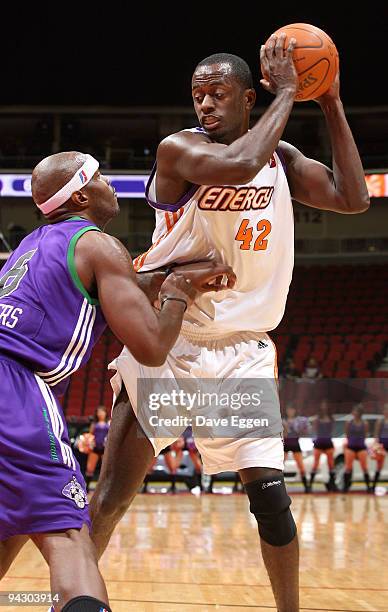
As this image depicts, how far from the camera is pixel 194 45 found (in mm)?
20328

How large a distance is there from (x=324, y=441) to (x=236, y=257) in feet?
33.3

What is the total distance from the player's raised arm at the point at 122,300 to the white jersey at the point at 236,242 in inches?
32.1

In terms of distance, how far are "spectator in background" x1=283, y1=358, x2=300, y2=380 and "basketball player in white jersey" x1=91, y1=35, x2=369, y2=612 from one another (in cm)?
1262

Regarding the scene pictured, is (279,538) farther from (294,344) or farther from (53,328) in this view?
(294,344)

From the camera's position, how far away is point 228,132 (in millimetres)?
3195

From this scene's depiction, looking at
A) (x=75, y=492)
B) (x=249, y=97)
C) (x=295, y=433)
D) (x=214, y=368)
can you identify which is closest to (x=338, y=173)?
(x=249, y=97)

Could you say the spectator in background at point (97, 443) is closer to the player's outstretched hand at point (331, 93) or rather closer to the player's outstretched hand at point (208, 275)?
the player's outstretched hand at point (208, 275)

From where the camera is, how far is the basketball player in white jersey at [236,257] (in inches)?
125

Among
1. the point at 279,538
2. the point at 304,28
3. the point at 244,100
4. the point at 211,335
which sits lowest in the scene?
the point at 279,538

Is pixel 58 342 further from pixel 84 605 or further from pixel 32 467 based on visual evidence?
pixel 84 605

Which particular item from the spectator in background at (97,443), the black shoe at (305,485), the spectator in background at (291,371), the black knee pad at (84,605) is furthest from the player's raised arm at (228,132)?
the spectator in background at (291,371)

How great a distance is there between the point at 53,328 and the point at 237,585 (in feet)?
10.7

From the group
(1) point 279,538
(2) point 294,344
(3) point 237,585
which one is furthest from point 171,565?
(2) point 294,344

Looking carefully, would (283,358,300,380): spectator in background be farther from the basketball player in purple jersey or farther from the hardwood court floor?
the basketball player in purple jersey
